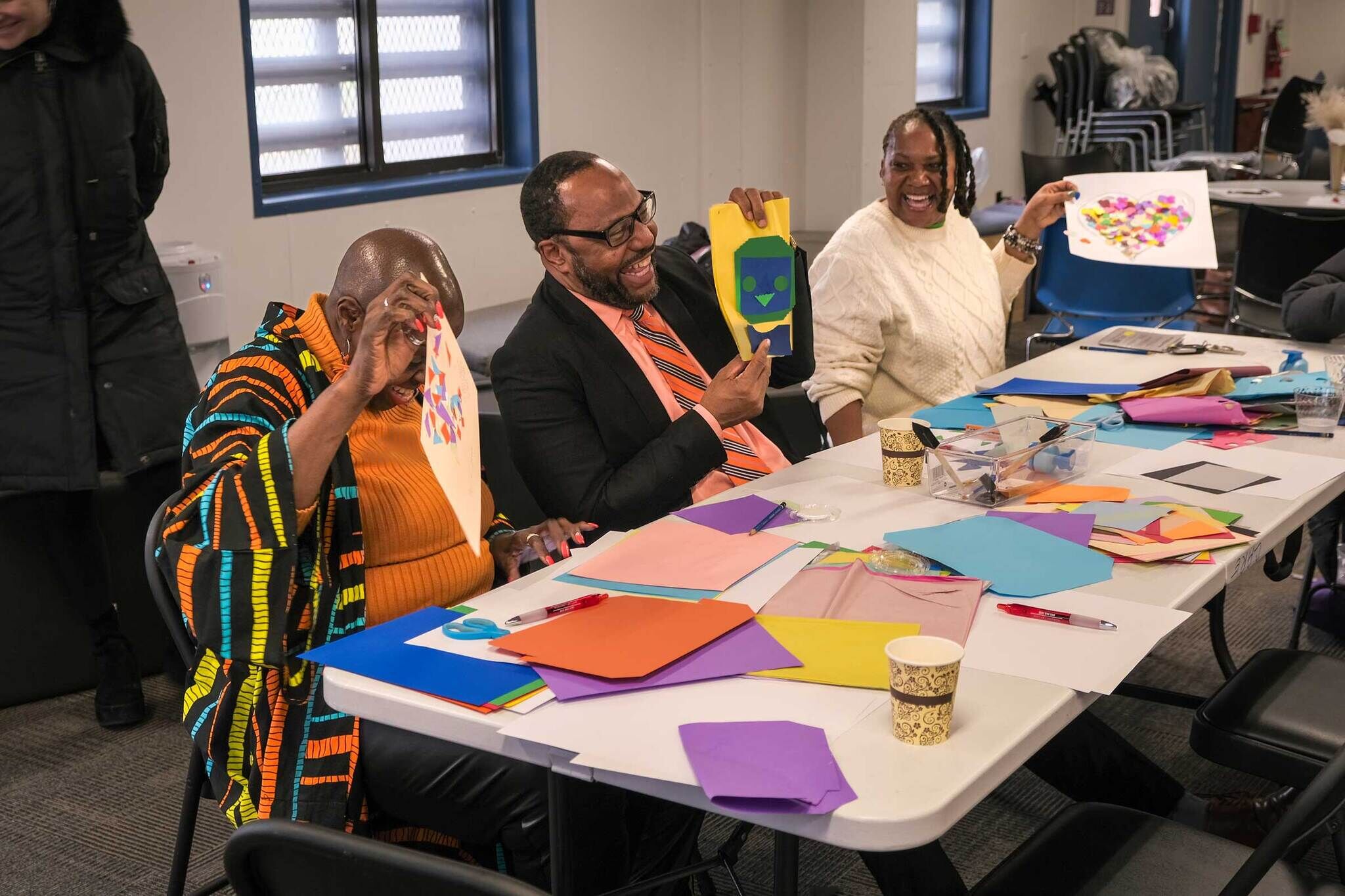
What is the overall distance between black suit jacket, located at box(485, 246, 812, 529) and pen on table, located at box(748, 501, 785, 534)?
174mm

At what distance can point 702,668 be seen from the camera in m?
1.59

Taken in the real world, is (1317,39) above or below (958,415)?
above

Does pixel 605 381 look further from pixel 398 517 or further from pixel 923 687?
pixel 923 687

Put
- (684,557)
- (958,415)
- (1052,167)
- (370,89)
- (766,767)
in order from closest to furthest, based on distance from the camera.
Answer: (766,767), (684,557), (958,415), (370,89), (1052,167)

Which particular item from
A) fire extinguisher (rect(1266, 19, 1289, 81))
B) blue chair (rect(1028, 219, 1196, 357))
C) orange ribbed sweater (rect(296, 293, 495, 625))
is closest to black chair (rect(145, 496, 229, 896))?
orange ribbed sweater (rect(296, 293, 495, 625))

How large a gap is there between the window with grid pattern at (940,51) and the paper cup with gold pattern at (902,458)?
7.59m

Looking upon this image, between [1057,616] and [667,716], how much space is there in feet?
1.83

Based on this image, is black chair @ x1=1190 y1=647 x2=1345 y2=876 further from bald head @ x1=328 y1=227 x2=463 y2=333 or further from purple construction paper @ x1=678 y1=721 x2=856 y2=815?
bald head @ x1=328 y1=227 x2=463 y2=333

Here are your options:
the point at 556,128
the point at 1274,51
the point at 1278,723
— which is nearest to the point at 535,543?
the point at 1278,723

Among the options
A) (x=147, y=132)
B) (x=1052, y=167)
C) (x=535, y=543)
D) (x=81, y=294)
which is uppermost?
(x=147, y=132)

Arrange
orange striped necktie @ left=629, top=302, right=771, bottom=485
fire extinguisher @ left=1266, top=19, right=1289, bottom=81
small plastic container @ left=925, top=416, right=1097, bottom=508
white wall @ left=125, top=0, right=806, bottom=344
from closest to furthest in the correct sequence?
small plastic container @ left=925, top=416, right=1097, bottom=508, orange striped necktie @ left=629, top=302, right=771, bottom=485, white wall @ left=125, top=0, right=806, bottom=344, fire extinguisher @ left=1266, top=19, right=1289, bottom=81

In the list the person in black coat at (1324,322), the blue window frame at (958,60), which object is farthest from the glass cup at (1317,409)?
the blue window frame at (958,60)

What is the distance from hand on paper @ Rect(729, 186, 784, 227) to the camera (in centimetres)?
240

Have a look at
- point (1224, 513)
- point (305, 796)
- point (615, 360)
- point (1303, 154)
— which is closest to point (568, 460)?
point (615, 360)
